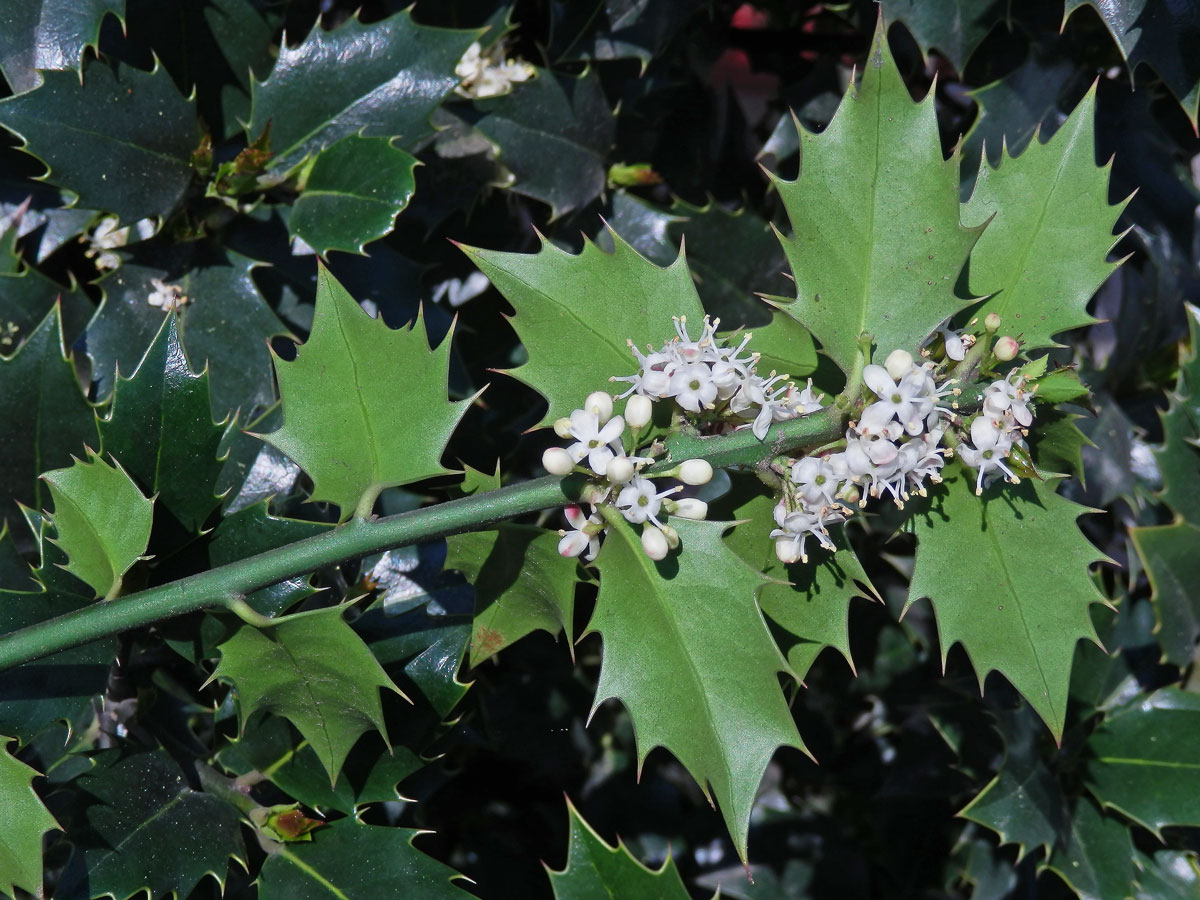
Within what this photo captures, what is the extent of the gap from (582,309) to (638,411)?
0.13 m

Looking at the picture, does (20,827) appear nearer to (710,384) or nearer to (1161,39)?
(710,384)

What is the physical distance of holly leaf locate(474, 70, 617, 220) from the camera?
56.9 inches

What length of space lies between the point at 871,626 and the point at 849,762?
26cm

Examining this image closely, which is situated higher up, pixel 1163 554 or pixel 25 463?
pixel 25 463

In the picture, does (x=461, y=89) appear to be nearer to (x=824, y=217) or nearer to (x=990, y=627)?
(x=824, y=217)

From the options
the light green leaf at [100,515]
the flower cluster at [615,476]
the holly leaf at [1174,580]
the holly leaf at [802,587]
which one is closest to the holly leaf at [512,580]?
the flower cluster at [615,476]

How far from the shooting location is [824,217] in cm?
95

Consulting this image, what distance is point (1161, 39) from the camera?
1.30 metres

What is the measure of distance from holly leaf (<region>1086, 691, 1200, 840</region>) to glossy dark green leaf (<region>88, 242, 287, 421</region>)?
1.32 meters

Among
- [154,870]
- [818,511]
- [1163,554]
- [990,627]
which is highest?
[818,511]

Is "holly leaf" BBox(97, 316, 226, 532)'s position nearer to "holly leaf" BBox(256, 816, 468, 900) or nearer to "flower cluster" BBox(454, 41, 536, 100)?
"holly leaf" BBox(256, 816, 468, 900)

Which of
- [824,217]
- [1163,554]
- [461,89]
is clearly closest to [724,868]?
[1163,554]

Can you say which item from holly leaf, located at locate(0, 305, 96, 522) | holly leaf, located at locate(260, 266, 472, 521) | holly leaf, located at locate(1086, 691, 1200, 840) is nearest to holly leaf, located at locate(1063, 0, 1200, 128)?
holly leaf, located at locate(1086, 691, 1200, 840)

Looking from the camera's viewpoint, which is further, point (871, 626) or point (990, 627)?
point (871, 626)
